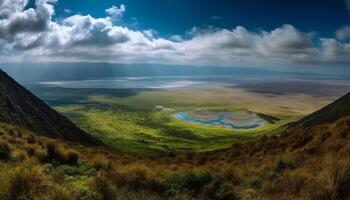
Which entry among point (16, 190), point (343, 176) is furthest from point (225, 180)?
point (16, 190)

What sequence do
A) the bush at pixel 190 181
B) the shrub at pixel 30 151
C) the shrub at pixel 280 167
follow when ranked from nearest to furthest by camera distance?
the bush at pixel 190 181, the shrub at pixel 280 167, the shrub at pixel 30 151

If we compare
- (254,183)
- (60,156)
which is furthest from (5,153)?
(254,183)

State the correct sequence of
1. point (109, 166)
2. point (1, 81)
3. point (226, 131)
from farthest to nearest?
point (226, 131) < point (1, 81) < point (109, 166)

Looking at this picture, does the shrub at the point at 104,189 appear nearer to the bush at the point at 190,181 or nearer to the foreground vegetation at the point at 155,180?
the foreground vegetation at the point at 155,180

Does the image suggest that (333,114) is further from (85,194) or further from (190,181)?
(85,194)

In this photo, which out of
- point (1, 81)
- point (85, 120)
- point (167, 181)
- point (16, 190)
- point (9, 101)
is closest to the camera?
point (16, 190)

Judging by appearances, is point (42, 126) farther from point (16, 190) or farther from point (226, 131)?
point (226, 131)

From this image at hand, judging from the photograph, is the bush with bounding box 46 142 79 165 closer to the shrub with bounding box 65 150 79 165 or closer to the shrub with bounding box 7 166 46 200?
the shrub with bounding box 65 150 79 165

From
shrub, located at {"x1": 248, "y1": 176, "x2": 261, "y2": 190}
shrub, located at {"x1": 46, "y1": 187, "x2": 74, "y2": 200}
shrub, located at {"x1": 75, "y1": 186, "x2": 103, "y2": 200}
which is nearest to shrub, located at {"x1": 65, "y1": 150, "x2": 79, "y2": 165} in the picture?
shrub, located at {"x1": 75, "y1": 186, "x2": 103, "y2": 200}

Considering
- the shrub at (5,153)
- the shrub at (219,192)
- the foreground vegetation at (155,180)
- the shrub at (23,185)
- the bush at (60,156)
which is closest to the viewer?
the shrub at (23,185)

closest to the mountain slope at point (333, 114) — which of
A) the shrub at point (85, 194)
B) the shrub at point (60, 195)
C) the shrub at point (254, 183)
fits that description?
the shrub at point (254, 183)

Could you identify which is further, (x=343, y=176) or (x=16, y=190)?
(x=343, y=176)
